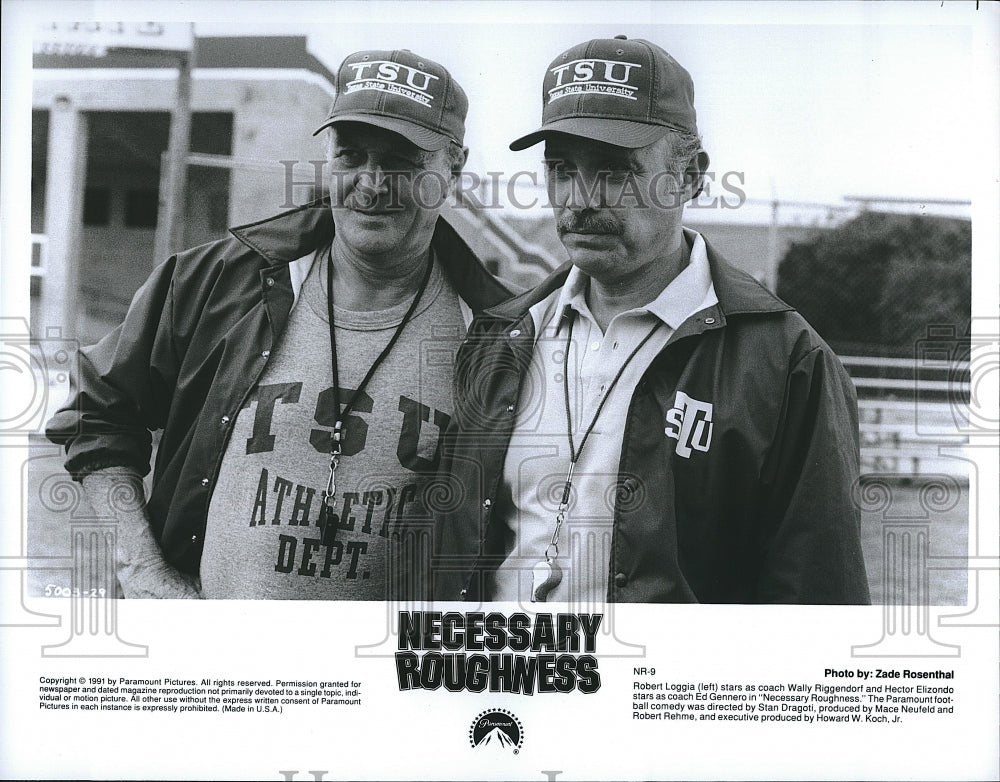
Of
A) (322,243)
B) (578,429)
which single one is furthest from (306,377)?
(578,429)

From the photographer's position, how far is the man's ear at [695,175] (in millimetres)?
2645

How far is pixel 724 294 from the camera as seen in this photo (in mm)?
2564

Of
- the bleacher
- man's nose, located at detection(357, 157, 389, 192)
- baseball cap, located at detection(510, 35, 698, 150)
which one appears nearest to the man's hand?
man's nose, located at detection(357, 157, 389, 192)

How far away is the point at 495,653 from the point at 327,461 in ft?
2.30

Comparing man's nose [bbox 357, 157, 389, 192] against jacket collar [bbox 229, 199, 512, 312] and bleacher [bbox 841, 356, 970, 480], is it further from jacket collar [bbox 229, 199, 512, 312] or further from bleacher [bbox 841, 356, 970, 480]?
bleacher [bbox 841, 356, 970, 480]

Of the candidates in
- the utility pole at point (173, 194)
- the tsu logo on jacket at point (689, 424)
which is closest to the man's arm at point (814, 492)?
the tsu logo on jacket at point (689, 424)

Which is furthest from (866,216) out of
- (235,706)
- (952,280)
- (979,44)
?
(235,706)

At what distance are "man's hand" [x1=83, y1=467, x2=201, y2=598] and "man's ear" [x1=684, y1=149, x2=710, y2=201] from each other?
1.73 metres

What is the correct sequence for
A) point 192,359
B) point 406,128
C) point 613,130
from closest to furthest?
1. point 613,130
2. point 406,128
3. point 192,359

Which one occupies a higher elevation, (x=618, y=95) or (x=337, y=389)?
(x=618, y=95)

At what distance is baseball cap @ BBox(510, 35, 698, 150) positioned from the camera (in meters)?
2.52

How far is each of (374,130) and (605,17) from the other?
0.71 metres

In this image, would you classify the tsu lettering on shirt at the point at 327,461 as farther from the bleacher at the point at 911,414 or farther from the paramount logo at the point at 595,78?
the bleacher at the point at 911,414

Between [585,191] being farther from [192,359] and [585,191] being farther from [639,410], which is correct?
[192,359]
